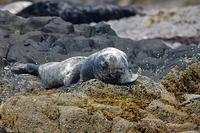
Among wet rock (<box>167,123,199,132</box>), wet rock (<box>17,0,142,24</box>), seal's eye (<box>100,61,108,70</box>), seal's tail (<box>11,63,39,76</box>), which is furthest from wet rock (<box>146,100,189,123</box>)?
wet rock (<box>17,0,142,24</box>)

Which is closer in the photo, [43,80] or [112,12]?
[43,80]

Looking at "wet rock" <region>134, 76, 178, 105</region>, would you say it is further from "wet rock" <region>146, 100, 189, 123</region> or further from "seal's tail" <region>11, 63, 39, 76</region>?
"seal's tail" <region>11, 63, 39, 76</region>

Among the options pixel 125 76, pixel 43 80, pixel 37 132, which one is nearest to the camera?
pixel 37 132

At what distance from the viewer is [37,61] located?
11914mm

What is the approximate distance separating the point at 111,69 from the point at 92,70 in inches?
13.6

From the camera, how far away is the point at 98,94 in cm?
898

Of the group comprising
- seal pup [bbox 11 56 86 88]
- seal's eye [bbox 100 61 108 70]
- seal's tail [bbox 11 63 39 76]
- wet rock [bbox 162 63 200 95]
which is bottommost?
seal's tail [bbox 11 63 39 76]

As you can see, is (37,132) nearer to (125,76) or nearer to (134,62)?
(125,76)

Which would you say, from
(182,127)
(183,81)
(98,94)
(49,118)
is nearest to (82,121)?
(49,118)

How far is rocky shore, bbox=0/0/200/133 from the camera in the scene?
8125 mm

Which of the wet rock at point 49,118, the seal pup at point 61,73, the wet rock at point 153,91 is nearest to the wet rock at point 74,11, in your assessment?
the seal pup at point 61,73

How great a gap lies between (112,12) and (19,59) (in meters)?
15.2

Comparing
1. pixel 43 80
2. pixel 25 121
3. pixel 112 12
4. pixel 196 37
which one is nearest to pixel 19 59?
pixel 43 80

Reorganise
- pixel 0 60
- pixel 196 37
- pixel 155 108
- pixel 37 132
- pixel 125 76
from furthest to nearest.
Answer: pixel 196 37 < pixel 0 60 < pixel 125 76 < pixel 155 108 < pixel 37 132
